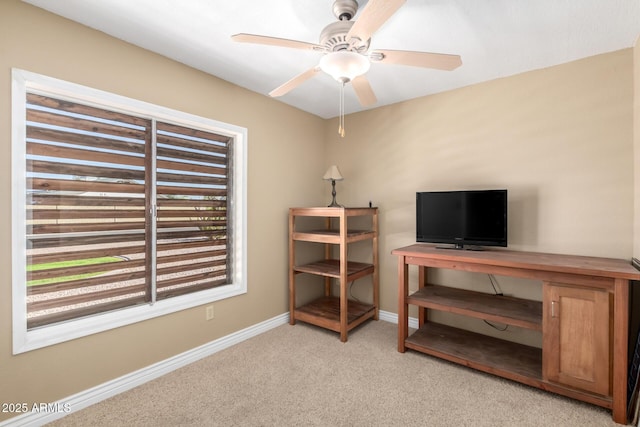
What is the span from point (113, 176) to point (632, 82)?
377 cm

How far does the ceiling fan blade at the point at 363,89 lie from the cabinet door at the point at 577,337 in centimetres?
174

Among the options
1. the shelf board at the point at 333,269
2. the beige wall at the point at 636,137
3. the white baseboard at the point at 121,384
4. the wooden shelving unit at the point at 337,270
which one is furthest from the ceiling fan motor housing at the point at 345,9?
the white baseboard at the point at 121,384

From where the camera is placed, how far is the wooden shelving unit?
109 inches

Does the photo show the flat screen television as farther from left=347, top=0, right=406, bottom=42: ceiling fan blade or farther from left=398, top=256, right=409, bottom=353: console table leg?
left=347, top=0, right=406, bottom=42: ceiling fan blade

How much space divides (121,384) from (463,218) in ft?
9.55

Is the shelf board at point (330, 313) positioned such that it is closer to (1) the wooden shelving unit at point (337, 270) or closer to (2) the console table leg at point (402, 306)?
(1) the wooden shelving unit at point (337, 270)

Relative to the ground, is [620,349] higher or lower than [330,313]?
higher

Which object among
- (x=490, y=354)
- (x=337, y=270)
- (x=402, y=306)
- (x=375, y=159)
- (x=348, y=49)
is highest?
(x=348, y=49)

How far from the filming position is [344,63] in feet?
4.67

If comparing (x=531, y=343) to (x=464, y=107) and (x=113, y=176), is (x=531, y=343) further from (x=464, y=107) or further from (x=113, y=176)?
(x=113, y=176)

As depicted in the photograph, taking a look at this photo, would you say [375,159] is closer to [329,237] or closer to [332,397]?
[329,237]

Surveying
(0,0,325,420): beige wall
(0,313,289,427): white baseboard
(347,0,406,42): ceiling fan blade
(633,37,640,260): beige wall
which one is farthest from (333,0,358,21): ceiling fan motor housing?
(0,313,289,427): white baseboard

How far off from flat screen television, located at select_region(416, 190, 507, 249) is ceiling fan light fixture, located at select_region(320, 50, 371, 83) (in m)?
1.55

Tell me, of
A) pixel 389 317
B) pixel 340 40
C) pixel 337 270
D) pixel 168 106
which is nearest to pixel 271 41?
pixel 340 40
